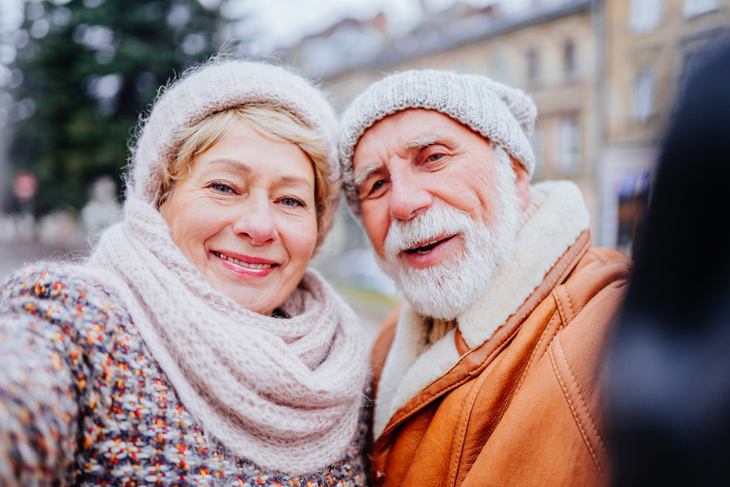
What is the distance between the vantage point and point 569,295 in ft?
5.37

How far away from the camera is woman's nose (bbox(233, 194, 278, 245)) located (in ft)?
5.64

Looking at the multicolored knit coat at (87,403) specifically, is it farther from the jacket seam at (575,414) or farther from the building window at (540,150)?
the building window at (540,150)

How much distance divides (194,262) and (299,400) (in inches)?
25.3

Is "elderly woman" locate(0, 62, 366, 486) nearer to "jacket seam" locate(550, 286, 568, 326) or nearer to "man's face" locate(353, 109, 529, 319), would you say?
"man's face" locate(353, 109, 529, 319)

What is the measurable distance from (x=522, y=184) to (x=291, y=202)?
3.64 ft

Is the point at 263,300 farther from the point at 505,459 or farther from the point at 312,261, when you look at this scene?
the point at 505,459

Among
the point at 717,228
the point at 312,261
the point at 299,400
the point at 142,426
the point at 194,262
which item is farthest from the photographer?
the point at 312,261

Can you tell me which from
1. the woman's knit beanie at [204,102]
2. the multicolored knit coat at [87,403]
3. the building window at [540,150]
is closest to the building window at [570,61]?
the building window at [540,150]

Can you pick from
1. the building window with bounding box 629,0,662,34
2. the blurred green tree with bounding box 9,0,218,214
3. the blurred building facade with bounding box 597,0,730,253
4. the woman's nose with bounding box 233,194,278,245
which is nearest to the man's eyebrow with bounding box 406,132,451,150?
the woman's nose with bounding box 233,194,278,245

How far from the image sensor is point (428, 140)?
1950 mm

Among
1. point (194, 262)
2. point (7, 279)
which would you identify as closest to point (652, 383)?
point (194, 262)

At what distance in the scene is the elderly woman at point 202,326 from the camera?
1.19m

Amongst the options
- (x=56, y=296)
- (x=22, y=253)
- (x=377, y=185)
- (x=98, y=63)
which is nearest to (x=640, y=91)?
(x=377, y=185)

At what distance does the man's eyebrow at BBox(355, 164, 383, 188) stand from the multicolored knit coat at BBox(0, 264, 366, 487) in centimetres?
115
